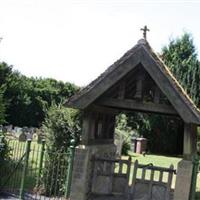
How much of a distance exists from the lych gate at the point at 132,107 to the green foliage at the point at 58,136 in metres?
1.80

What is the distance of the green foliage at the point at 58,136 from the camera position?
41.1ft

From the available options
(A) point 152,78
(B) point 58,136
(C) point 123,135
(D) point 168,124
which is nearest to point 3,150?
(B) point 58,136

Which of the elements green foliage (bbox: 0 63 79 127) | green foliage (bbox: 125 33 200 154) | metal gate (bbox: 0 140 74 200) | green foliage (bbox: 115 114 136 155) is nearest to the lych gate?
metal gate (bbox: 0 140 74 200)

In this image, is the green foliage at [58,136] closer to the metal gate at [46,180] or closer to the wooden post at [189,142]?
the metal gate at [46,180]

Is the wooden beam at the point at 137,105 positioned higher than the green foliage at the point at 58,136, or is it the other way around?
the wooden beam at the point at 137,105

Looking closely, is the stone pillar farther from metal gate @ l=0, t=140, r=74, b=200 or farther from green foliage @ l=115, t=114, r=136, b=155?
green foliage @ l=115, t=114, r=136, b=155

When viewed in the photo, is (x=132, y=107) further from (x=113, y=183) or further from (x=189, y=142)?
(x=113, y=183)

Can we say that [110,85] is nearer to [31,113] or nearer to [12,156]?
[12,156]

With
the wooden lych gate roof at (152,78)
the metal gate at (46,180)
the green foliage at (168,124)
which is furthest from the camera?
the green foliage at (168,124)

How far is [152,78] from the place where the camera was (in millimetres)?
9656

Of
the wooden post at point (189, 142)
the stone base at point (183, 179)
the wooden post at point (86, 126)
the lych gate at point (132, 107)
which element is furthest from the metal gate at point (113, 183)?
the wooden post at point (189, 142)

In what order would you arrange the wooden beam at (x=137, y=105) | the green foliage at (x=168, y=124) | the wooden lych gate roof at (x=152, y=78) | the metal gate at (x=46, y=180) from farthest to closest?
the green foliage at (x=168, y=124) → the metal gate at (x=46, y=180) → the wooden beam at (x=137, y=105) → the wooden lych gate roof at (x=152, y=78)

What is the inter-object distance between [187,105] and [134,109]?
1368 mm

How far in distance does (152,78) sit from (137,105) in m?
0.70
